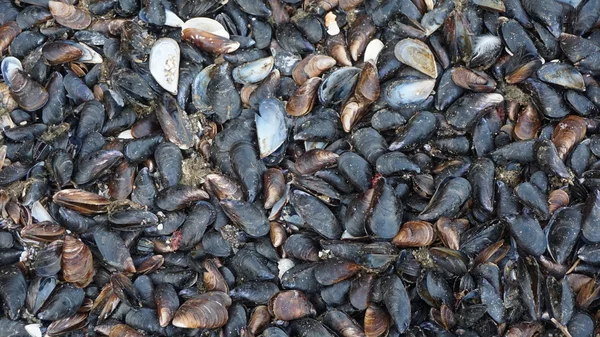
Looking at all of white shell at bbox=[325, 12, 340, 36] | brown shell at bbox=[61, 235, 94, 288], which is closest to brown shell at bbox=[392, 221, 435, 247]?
white shell at bbox=[325, 12, 340, 36]

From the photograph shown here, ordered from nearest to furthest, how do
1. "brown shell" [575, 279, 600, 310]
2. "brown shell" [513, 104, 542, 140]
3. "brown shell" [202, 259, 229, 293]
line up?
1. "brown shell" [575, 279, 600, 310]
2. "brown shell" [202, 259, 229, 293]
3. "brown shell" [513, 104, 542, 140]

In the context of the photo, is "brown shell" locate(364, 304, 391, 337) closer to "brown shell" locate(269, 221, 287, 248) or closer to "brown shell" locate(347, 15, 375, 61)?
"brown shell" locate(269, 221, 287, 248)

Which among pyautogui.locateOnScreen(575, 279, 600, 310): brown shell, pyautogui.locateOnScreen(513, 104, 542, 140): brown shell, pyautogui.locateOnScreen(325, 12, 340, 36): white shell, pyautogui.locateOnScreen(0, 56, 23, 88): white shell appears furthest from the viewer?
pyautogui.locateOnScreen(325, 12, 340, 36): white shell

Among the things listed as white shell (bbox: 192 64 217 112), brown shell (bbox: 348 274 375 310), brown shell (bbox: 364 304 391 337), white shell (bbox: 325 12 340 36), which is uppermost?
white shell (bbox: 325 12 340 36)

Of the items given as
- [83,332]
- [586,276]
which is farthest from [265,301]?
[586,276]

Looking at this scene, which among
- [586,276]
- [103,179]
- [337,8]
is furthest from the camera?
[337,8]

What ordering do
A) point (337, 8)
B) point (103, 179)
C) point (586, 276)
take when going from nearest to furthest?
1. point (586, 276)
2. point (103, 179)
3. point (337, 8)

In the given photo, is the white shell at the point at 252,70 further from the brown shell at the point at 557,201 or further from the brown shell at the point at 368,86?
the brown shell at the point at 557,201

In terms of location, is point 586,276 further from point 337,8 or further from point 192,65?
point 192,65
